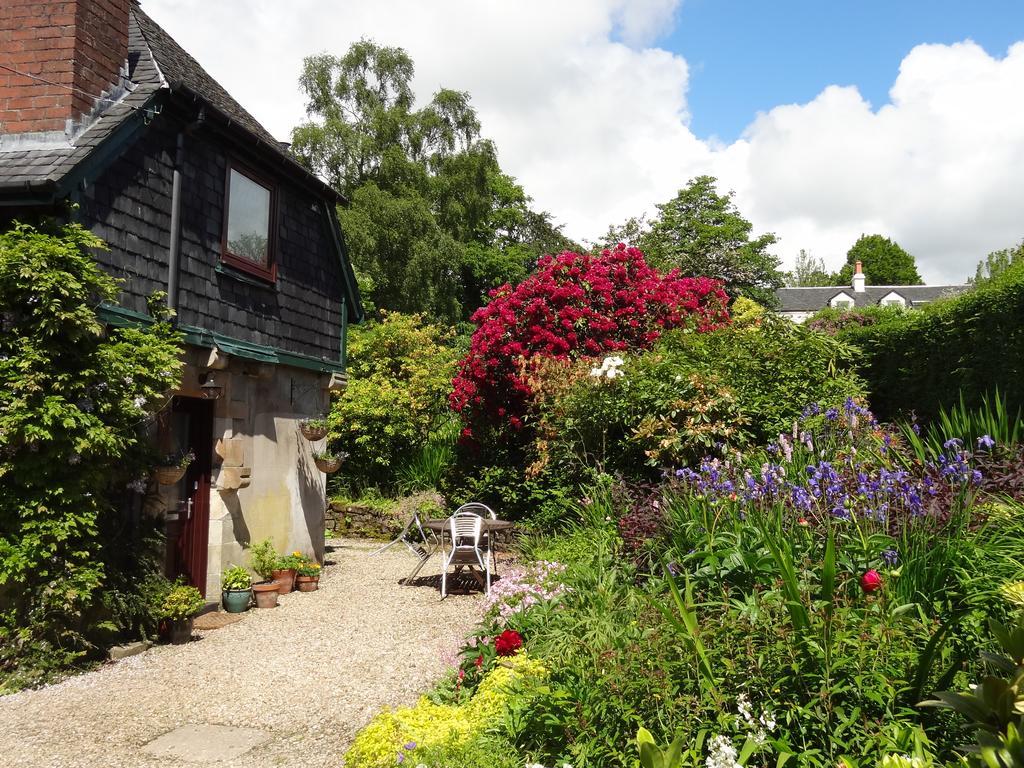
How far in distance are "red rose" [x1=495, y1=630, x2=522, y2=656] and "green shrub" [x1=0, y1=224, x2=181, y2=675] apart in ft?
11.5

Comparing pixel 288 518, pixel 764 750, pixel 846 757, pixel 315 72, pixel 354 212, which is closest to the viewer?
→ pixel 846 757

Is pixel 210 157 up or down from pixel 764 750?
up

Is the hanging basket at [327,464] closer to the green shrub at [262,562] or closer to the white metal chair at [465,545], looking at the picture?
the green shrub at [262,562]

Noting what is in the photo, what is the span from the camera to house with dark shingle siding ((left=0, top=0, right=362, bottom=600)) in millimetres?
6820

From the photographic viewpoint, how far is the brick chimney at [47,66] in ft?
22.4

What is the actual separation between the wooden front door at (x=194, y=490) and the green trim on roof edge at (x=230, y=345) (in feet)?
2.29

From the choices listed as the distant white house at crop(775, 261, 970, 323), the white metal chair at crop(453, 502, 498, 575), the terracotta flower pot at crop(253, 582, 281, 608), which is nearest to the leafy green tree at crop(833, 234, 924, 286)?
the distant white house at crop(775, 261, 970, 323)

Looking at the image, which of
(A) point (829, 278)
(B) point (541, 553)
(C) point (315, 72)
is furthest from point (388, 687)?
(A) point (829, 278)

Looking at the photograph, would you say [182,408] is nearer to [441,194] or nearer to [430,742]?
[430,742]

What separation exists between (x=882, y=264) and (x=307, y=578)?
71.8 metres

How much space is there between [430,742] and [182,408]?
19.9ft

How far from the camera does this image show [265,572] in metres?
9.02

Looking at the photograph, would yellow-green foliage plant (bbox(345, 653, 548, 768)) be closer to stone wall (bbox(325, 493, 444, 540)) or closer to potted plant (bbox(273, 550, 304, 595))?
potted plant (bbox(273, 550, 304, 595))

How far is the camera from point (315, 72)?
2703 centimetres
